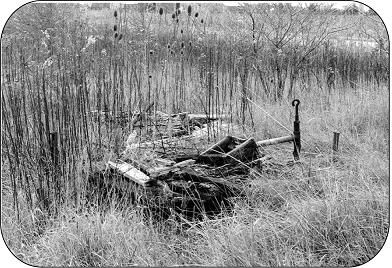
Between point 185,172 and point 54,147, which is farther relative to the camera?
point 54,147

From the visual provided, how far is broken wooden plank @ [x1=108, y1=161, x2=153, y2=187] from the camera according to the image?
2.04m

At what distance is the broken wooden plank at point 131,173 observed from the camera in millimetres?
2045

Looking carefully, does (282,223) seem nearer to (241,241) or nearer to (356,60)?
(241,241)

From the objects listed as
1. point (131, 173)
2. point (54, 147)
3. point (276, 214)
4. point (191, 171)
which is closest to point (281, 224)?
point (276, 214)

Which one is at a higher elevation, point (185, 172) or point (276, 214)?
point (185, 172)

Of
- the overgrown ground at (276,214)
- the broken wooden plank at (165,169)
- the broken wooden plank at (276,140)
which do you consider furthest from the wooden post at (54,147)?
the broken wooden plank at (276,140)

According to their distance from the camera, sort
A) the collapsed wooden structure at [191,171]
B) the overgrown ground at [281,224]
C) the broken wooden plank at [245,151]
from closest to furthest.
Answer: the overgrown ground at [281,224]
the collapsed wooden structure at [191,171]
the broken wooden plank at [245,151]

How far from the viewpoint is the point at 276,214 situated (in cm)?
193

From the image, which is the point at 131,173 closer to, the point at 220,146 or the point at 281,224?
the point at 220,146

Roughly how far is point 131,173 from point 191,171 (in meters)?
0.27

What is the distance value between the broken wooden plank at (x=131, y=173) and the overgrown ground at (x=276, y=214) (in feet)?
0.44

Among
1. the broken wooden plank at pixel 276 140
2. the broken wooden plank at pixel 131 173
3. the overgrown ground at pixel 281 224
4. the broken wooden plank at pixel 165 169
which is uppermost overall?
the broken wooden plank at pixel 276 140

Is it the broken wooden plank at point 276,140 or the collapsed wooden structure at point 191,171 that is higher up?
the broken wooden plank at point 276,140

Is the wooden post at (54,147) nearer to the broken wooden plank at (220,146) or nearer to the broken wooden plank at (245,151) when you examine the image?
the broken wooden plank at (220,146)
